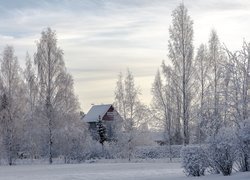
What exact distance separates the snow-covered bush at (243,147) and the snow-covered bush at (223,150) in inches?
11.6

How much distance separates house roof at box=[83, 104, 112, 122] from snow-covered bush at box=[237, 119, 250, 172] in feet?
201

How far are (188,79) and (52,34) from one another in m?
15.6

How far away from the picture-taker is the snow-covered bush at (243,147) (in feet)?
66.2

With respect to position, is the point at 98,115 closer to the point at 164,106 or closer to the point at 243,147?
the point at 164,106

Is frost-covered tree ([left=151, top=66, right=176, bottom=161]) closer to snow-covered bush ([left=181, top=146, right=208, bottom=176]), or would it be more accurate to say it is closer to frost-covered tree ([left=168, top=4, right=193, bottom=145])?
frost-covered tree ([left=168, top=4, right=193, bottom=145])

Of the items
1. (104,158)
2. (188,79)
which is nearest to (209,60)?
(188,79)

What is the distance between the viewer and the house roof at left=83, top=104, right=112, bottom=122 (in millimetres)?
83556

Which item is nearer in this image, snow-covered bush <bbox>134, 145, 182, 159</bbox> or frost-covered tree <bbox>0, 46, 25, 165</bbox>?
frost-covered tree <bbox>0, 46, 25, 165</bbox>

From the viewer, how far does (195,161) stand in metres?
22.6

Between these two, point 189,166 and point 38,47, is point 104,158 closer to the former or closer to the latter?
point 38,47

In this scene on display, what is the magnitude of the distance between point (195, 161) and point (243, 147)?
2.48 m

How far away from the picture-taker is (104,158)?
189 feet

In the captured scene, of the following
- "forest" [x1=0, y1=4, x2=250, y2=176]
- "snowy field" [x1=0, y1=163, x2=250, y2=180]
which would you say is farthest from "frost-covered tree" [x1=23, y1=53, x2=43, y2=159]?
"snowy field" [x1=0, y1=163, x2=250, y2=180]

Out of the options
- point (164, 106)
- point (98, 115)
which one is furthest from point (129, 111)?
point (98, 115)
